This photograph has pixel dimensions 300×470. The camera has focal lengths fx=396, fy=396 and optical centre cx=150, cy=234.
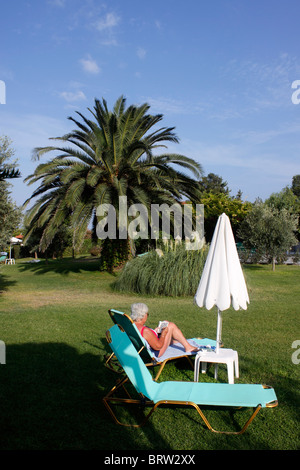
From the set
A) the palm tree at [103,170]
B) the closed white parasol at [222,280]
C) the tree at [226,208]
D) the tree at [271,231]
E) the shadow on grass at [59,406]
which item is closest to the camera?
the shadow on grass at [59,406]

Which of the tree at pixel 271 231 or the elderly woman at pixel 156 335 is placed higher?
the tree at pixel 271 231

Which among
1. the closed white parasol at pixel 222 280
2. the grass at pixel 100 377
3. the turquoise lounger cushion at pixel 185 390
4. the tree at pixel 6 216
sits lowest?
the grass at pixel 100 377

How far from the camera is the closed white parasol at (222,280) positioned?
189 inches

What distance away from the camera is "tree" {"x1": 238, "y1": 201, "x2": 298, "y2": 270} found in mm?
21484

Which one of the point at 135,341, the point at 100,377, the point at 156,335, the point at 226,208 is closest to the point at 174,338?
the point at 156,335

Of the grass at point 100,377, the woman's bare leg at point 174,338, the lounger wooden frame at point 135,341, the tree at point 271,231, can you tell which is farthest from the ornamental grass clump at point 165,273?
the tree at point 271,231

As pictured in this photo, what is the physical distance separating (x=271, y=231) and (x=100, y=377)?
18.3 metres

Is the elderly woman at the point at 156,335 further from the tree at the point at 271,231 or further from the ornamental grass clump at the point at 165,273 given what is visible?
the tree at the point at 271,231

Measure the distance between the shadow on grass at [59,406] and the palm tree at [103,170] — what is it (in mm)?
10692

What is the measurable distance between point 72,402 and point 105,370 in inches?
42.6

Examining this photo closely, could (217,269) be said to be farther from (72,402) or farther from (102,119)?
(102,119)

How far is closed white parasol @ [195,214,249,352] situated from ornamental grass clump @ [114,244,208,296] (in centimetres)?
715

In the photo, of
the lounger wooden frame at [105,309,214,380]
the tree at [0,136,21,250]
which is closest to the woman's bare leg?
the lounger wooden frame at [105,309,214,380]

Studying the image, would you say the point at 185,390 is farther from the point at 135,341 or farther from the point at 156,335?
the point at 156,335
